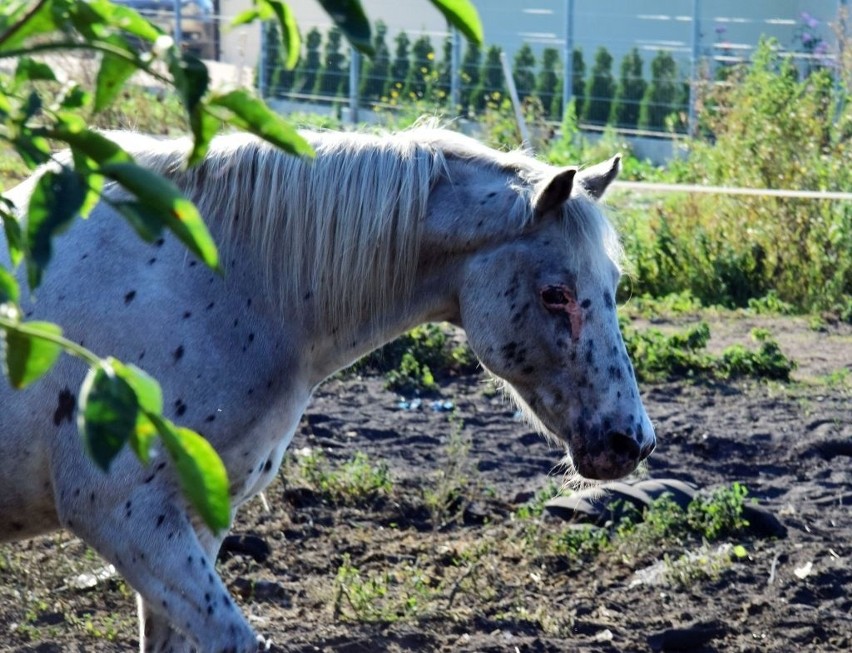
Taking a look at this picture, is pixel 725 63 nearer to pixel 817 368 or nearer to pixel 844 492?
pixel 817 368

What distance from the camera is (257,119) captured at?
39.6 inches

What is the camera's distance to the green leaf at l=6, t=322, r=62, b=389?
2.98ft

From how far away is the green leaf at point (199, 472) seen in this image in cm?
91

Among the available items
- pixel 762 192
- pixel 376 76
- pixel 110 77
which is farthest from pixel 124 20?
pixel 376 76

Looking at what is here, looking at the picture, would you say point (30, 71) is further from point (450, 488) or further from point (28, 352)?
point (450, 488)

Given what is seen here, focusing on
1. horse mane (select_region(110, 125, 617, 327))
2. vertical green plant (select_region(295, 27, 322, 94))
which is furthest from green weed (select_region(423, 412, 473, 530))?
vertical green plant (select_region(295, 27, 322, 94))

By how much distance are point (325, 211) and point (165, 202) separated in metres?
2.30

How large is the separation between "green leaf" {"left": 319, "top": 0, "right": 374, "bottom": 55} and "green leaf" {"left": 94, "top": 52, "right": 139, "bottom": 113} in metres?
0.18

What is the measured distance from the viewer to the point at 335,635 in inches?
154

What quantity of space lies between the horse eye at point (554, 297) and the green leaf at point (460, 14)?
2136 millimetres

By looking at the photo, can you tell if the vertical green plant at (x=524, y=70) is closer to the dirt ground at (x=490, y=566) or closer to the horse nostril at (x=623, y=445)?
the dirt ground at (x=490, y=566)

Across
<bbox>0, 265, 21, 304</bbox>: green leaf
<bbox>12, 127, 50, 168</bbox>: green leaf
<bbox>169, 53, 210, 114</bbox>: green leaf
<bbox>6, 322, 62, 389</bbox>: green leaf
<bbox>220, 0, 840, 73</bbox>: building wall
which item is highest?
<bbox>220, 0, 840, 73</bbox>: building wall

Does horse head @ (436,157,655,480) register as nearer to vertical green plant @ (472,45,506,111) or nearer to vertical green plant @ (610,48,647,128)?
vertical green plant @ (472,45,506,111)

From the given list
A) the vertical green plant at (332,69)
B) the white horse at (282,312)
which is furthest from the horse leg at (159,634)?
the vertical green plant at (332,69)
